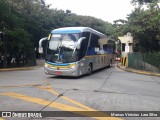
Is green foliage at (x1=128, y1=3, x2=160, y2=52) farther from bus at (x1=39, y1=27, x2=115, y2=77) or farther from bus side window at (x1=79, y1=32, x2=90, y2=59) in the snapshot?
bus at (x1=39, y1=27, x2=115, y2=77)

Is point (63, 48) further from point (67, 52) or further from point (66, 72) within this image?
point (66, 72)

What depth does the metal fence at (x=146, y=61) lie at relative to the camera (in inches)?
982

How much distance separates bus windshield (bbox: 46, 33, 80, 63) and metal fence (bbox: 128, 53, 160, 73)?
9863mm

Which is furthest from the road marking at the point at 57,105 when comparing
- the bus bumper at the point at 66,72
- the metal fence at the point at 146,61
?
the metal fence at the point at 146,61

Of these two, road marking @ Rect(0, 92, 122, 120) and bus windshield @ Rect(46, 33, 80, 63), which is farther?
bus windshield @ Rect(46, 33, 80, 63)

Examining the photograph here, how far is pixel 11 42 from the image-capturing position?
1275 inches

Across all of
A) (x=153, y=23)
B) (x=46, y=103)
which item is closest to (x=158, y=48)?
(x=153, y=23)

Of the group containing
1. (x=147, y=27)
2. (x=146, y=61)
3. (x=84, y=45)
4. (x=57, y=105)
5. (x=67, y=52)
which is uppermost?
(x=147, y=27)

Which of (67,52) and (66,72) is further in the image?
(67,52)

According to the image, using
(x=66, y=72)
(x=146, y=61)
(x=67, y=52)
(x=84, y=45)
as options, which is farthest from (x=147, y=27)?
(x=66, y=72)

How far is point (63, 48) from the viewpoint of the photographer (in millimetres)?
17188

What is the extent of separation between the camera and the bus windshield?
1709cm

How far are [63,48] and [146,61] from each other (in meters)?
11.0

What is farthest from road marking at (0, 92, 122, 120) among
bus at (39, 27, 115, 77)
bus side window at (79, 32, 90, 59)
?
bus side window at (79, 32, 90, 59)
